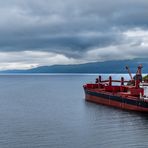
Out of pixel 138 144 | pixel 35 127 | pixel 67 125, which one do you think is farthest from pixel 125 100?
pixel 138 144

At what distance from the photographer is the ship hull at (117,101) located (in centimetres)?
7162

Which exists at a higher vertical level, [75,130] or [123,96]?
[123,96]

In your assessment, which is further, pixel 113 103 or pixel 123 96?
pixel 113 103

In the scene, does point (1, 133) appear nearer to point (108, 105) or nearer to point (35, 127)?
point (35, 127)

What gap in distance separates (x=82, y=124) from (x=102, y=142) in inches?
563

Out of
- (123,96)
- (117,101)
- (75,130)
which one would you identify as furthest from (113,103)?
(75,130)

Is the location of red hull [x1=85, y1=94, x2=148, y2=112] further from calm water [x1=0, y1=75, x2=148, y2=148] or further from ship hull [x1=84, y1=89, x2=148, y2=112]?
calm water [x1=0, y1=75, x2=148, y2=148]

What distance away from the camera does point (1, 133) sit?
50.3 metres

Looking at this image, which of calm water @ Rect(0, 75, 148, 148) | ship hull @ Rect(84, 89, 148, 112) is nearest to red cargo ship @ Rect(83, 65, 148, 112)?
ship hull @ Rect(84, 89, 148, 112)

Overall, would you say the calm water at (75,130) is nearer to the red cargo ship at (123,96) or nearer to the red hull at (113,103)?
the red hull at (113,103)

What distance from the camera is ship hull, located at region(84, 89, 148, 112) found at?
71.6 metres

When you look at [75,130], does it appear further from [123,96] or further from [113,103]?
[113,103]

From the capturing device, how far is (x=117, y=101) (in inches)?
3238

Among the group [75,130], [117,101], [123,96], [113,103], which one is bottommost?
[75,130]
